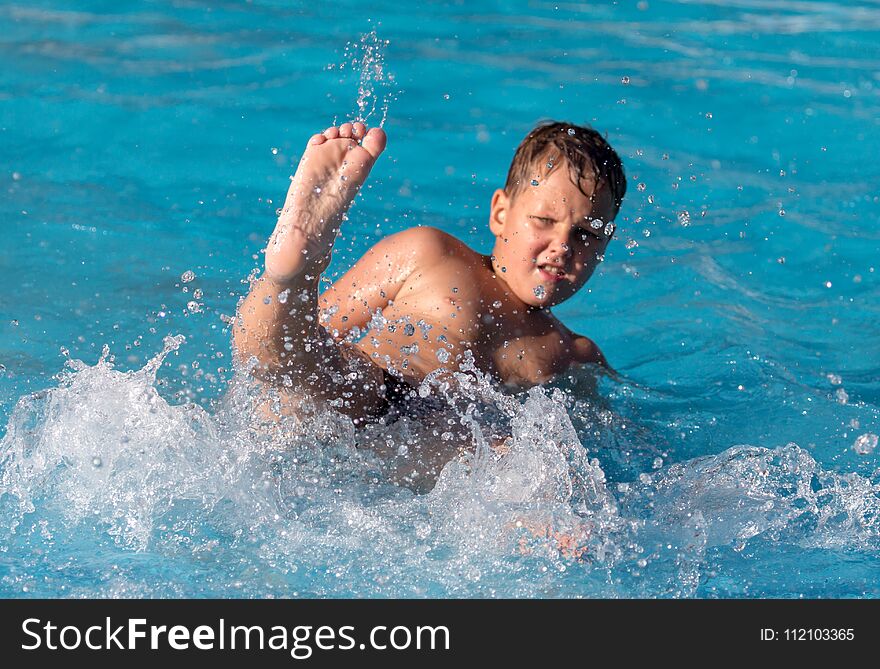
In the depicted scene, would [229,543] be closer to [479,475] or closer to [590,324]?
[479,475]

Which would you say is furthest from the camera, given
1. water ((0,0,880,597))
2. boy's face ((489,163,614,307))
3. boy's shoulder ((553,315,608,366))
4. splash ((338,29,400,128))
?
splash ((338,29,400,128))

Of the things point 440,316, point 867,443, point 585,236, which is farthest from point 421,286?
point 867,443

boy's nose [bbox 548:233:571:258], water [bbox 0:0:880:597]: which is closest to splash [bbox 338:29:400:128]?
water [bbox 0:0:880:597]

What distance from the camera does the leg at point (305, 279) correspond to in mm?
2561

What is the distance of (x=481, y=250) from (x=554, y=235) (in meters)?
1.53

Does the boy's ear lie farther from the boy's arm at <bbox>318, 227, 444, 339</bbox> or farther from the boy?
the boy's arm at <bbox>318, 227, 444, 339</bbox>

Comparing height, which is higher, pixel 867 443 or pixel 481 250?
pixel 481 250

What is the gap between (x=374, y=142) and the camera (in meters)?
2.72

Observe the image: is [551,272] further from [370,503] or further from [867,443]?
[867,443]

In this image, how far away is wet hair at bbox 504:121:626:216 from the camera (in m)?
3.03

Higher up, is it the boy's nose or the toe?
the toe

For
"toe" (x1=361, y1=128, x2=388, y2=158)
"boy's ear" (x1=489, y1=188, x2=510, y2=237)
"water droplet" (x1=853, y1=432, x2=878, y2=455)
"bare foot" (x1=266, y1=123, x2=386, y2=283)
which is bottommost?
"water droplet" (x1=853, y1=432, x2=878, y2=455)

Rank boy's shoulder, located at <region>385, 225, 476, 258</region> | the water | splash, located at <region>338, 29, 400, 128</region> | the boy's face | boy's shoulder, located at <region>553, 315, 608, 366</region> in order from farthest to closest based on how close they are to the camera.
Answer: splash, located at <region>338, 29, 400, 128</region>
boy's shoulder, located at <region>553, 315, 608, 366</region>
boy's shoulder, located at <region>385, 225, 476, 258</region>
the boy's face
the water
